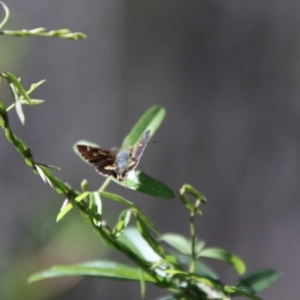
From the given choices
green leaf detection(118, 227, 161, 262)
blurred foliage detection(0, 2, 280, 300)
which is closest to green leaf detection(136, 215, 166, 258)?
blurred foliage detection(0, 2, 280, 300)

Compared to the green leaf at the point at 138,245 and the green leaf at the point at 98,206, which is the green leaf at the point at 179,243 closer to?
the green leaf at the point at 138,245

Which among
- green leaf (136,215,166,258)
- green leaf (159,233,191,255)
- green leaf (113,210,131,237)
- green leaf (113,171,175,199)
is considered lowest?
green leaf (159,233,191,255)

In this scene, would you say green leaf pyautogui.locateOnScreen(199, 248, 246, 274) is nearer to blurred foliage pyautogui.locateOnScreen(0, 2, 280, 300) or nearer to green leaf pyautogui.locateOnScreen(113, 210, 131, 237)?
blurred foliage pyautogui.locateOnScreen(0, 2, 280, 300)

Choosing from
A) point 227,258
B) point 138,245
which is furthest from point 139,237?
point 227,258

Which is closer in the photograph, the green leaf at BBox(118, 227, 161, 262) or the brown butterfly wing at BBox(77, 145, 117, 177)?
the brown butterfly wing at BBox(77, 145, 117, 177)

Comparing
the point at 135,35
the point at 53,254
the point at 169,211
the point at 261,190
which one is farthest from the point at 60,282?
the point at 135,35

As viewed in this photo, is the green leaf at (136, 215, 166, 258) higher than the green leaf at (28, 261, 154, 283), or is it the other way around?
the green leaf at (136, 215, 166, 258)

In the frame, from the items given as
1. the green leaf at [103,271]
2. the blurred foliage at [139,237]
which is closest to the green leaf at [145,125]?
the blurred foliage at [139,237]
